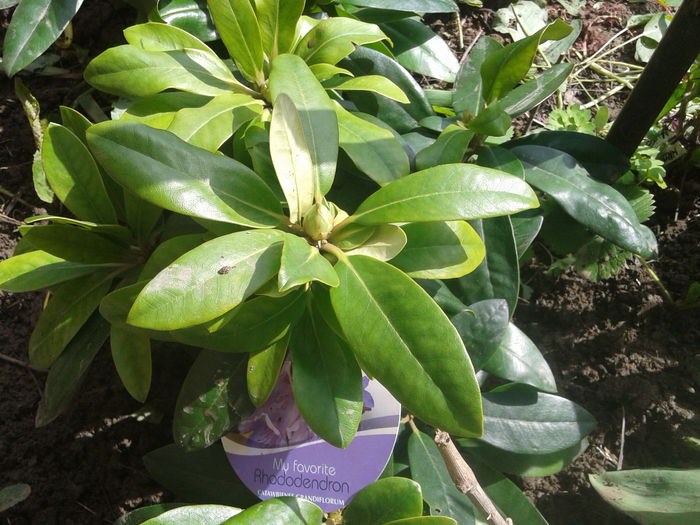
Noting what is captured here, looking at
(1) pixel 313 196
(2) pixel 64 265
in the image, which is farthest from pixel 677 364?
(2) pixel 64 265

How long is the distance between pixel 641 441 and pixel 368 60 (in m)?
1.17

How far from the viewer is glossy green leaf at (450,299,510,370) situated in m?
1.09

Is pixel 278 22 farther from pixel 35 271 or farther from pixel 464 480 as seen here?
pixel 464 480

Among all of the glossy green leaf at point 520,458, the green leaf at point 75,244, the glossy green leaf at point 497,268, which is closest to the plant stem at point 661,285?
the glossy green leaf at point 520,458

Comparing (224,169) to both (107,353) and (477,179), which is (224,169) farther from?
(107,353)

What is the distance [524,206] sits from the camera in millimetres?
825

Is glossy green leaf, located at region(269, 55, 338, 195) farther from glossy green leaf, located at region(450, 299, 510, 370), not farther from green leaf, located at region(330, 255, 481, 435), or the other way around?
glossy green leaf, located at region(450, 299, 510, 370)

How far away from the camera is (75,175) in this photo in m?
1.13

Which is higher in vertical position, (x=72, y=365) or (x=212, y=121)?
(x=212, y=121)

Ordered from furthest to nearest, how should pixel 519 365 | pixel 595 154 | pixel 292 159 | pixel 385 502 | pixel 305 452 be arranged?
pixel 595 154 < pixel 519 365 < pixel 305 452 < pixel 385 502 < pixel 292 159

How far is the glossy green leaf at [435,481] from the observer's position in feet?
3.63

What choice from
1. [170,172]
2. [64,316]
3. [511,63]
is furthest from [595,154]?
[64,316]

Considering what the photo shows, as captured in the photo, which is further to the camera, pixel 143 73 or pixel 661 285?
pixel 661 285

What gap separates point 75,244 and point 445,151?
71 cm
